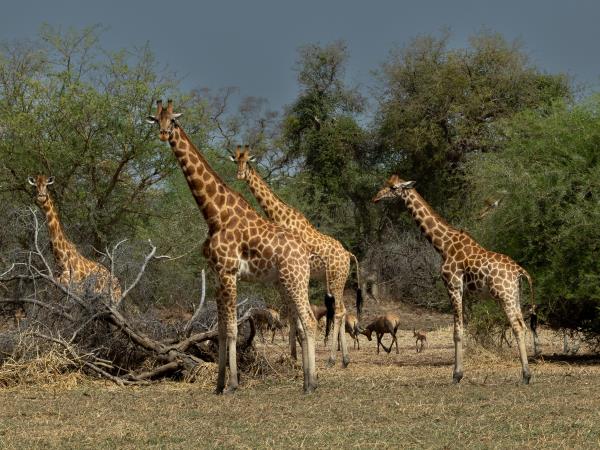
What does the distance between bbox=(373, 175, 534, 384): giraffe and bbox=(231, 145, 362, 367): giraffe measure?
7.19ft

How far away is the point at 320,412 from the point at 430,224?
14.9 ft

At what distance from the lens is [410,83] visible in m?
35.5

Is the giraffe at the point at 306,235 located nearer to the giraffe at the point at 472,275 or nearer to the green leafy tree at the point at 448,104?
the giraffe at the point at 472,275

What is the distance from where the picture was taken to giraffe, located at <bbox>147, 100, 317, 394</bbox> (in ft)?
40.0

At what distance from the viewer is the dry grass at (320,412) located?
8516mm

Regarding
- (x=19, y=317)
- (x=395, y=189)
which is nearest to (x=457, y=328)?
(x=395, y=189)

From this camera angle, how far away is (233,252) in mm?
12281

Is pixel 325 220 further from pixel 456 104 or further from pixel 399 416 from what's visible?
pixel 399 416

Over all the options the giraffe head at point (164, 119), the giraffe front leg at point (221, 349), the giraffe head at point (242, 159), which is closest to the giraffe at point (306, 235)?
the giraffe head at point (242, 159)

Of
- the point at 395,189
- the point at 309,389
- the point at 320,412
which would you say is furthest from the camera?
the point at 395,189

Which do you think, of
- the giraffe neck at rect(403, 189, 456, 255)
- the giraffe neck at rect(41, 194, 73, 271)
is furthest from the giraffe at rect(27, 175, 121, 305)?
the giraffe neck at rect(403, 189, 456, 255)

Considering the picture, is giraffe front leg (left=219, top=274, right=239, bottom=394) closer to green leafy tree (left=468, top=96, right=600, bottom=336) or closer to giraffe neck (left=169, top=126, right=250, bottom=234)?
giraffe neck (left=169, top=126, right=250, bottom=234)

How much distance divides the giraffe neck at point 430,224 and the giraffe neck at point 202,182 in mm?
2874

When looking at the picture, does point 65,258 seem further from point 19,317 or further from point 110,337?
point 110,337
